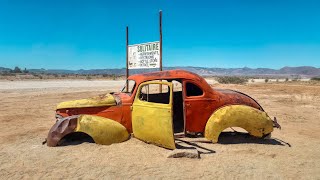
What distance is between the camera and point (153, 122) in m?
6.75

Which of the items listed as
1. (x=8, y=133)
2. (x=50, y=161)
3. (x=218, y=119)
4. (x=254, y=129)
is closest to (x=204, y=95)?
(x=218, y=119)

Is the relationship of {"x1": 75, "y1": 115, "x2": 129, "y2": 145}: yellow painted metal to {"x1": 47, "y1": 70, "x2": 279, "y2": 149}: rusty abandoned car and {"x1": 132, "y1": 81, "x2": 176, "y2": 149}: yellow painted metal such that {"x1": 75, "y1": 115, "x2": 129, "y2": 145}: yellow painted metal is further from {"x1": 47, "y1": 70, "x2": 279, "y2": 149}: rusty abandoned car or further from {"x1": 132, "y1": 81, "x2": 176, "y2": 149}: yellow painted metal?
{"x1": 132, "y1": 81, "x2": 176, "y2": 149}: yellow painted metal

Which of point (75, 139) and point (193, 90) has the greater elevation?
point (193, 90)

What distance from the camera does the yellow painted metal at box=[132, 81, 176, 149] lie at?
6.48 metres

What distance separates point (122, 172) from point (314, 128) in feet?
23.2

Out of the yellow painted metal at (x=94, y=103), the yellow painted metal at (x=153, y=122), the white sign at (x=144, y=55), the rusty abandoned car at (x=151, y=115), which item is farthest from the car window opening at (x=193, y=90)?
the white sign at (x=144, y=55)

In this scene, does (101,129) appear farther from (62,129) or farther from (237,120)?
(237,120)

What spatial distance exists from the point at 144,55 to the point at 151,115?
496 cm

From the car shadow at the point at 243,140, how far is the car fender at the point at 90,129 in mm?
2448

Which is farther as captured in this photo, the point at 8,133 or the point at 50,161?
the point at 8,133

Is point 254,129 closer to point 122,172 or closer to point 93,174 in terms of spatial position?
point 122,172

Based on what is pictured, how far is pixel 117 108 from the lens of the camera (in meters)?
7.32

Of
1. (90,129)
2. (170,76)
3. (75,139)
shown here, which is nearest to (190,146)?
(170,76)

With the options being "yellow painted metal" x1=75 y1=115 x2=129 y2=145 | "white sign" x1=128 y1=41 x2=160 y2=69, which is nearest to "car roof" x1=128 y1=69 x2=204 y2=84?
"yellow painted metal" x1=75 y1=115 x2=129 y2=145
